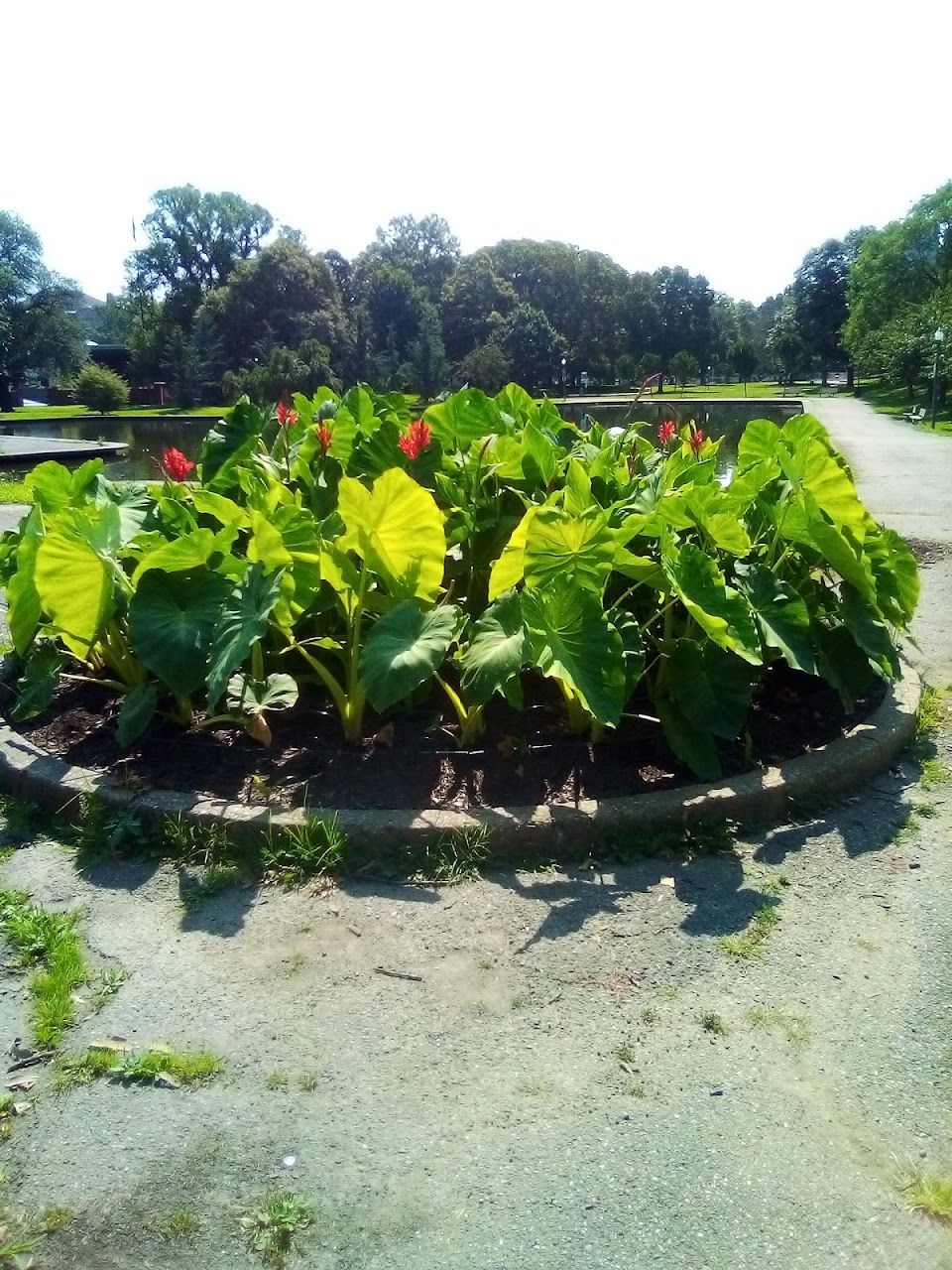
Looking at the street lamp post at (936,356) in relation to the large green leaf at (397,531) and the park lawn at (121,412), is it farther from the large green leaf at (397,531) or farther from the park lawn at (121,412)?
the park lawn at (121,412)

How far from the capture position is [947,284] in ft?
116

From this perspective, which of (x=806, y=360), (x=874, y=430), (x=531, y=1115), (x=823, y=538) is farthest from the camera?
(x=806, y=360)

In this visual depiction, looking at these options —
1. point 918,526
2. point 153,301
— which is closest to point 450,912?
point 918,526

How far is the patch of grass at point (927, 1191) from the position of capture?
1649mm

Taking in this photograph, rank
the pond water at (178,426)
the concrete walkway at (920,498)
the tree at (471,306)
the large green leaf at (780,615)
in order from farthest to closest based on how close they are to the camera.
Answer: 1. the tree at (471,306)
2. the pond water at (178,426)
3. the concrete walkway at (920,498)
4. the large green leaf at (780,615)

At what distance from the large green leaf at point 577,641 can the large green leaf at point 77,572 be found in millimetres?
1407

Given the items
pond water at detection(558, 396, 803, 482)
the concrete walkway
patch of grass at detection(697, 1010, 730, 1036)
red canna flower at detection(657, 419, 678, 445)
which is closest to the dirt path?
patch of grass at detection(697, 1010, 730, 1036)

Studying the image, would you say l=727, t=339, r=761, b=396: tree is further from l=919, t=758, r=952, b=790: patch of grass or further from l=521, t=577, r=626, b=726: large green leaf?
l=521, t=577, r=626, b=726: large green leaf

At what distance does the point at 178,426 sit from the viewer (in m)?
33.7

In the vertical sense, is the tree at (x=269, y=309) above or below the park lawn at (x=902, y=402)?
above

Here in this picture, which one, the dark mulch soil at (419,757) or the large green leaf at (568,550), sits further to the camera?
the dark mulch soil at (419,757)

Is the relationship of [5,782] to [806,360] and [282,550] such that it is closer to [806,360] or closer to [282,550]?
[282,550]

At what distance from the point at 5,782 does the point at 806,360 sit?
60317 mm

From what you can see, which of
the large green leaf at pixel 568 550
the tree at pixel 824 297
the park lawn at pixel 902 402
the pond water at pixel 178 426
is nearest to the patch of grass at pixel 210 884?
the large green leaf at pixel 568 550
